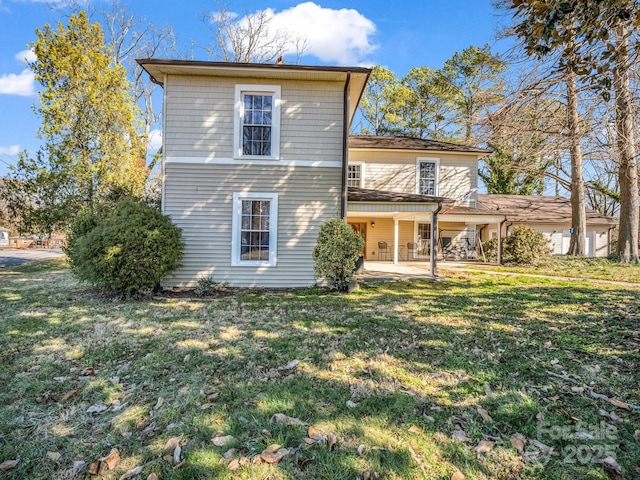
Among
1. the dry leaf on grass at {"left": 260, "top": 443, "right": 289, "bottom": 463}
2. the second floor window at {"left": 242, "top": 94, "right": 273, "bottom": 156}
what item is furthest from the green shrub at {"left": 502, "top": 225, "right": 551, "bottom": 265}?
the dry leaf on grass at {"left": 260, "top": 443, "right": 289, "bottom": 463}

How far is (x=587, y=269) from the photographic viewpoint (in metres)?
12.4

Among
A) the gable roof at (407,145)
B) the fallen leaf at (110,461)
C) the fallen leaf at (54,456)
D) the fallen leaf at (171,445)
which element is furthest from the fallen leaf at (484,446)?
the gable roof at (407,145)

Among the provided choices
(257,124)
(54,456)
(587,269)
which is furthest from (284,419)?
(587,269)

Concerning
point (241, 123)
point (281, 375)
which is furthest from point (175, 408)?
point (241, 123)

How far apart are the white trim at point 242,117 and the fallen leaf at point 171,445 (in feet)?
24.5

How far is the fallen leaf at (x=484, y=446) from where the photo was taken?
2.28 meters

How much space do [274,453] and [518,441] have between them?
1.63 meters

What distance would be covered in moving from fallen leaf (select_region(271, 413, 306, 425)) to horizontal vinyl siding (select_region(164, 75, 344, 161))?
733cm

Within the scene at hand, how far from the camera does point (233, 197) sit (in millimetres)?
9094

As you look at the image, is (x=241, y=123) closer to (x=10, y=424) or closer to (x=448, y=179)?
(x=10, y=424)

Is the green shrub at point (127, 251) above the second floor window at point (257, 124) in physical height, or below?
below

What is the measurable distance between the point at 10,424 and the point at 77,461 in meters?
0.92

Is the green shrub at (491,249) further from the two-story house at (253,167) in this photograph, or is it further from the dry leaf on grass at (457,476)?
the dry leaf on grass at (457,476)

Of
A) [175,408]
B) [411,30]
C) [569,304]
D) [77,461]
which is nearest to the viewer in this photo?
[77,461]
